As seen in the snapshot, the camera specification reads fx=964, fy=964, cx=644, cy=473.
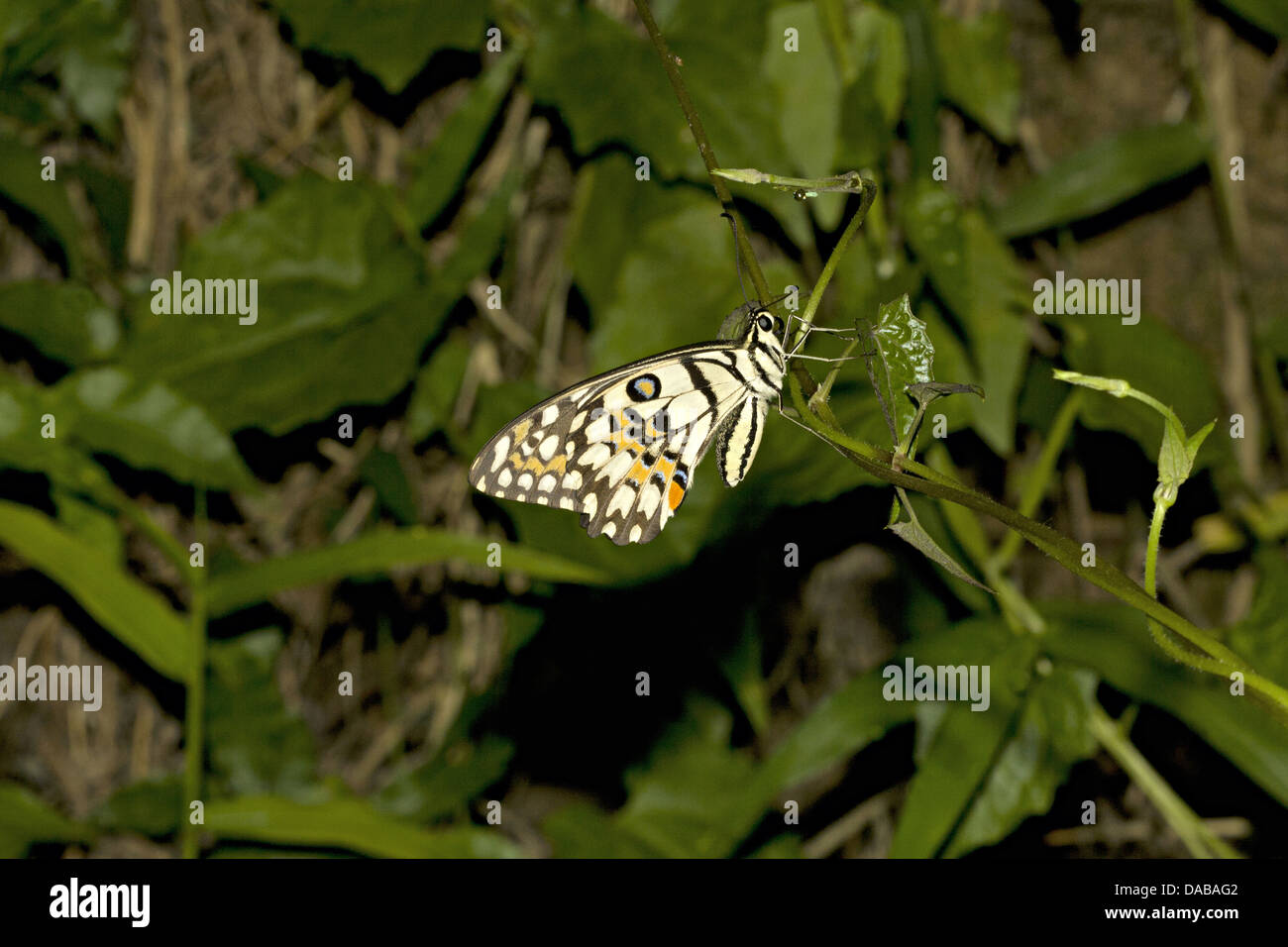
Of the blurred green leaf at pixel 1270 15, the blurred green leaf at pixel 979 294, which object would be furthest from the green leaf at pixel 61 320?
the blurred green leaf at pixel 1270 15

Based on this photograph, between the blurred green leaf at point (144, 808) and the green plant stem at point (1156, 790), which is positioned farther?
the blurred green leaf at point (144, 808)

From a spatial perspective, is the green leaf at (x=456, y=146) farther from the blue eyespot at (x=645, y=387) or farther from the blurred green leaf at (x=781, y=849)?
the blurred green leaf at (x=781, y=849)

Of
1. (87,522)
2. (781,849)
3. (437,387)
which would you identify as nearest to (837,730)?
(781,849)

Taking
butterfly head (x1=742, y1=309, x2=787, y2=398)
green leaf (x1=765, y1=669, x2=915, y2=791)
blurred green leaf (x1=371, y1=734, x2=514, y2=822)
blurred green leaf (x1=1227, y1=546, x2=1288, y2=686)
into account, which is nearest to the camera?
butterfly head (x1=742, y1=309, x2=787, y2=398)

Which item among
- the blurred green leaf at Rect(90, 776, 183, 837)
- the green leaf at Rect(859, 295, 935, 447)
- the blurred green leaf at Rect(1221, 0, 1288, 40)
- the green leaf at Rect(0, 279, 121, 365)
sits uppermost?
the blurred green leaf at Rect(1221, 0, 1288, 40)

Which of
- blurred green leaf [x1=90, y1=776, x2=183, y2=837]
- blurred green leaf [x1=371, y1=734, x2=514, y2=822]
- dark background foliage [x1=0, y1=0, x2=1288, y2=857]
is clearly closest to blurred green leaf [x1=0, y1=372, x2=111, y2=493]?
dark background foliage [x1=0, y1=0, x2=1288, y2=857]

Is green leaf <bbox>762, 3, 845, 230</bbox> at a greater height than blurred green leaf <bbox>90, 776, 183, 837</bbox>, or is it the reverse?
green leaf <bbox>762, 3, 845, 230</bbox>

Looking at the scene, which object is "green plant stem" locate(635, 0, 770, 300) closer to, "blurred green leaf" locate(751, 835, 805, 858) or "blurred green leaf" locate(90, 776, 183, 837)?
"blurred green leaf" locate(751, 835, 805, 858)
